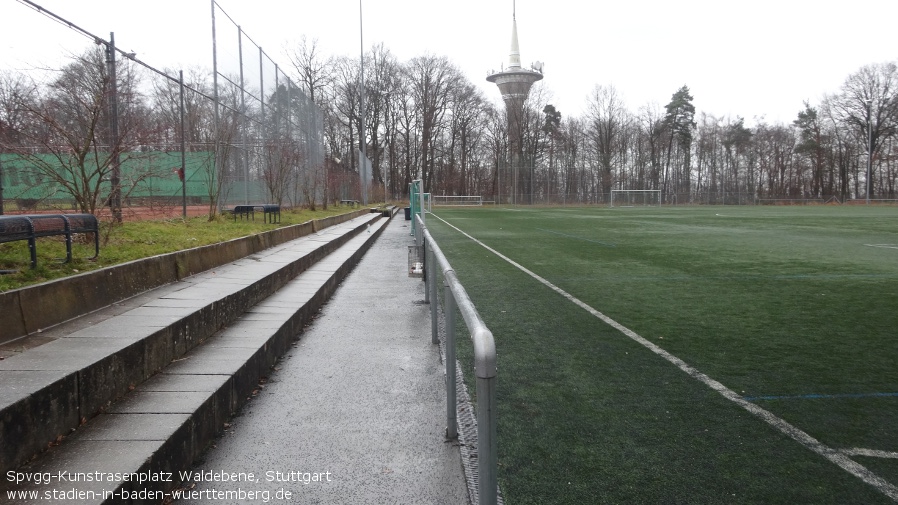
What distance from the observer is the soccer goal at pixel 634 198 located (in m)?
63.7

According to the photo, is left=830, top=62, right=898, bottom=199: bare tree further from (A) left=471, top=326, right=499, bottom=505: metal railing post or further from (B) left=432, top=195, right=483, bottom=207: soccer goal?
(A) left=471, top=326, right=499, bottom=505: metal railing post

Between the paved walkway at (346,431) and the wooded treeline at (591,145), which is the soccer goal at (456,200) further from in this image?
the paved walkway at (346,431)

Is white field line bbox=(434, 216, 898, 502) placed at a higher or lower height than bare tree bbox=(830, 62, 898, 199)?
lower

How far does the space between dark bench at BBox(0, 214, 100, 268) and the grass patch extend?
148mm

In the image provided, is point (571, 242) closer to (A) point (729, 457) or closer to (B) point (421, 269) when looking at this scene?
(B) point (421, 269)

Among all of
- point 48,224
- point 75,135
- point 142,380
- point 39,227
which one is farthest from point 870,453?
point 75,135

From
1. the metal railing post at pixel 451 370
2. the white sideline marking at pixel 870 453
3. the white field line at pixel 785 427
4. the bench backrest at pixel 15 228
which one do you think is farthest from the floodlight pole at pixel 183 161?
the white sideline marking at pixel 870 453

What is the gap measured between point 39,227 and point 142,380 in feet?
6.80

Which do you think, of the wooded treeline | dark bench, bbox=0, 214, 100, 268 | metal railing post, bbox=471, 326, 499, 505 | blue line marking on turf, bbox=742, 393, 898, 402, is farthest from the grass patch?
the wooded treeline

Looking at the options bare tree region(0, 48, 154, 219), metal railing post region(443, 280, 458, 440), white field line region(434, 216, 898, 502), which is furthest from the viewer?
bare tree region(0, 48, 154, 219)

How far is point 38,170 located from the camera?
22.0 feet

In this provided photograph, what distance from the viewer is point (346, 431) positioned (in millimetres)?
3529

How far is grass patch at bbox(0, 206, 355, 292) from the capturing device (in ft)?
15.0

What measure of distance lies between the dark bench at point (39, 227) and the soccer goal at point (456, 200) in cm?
5959
